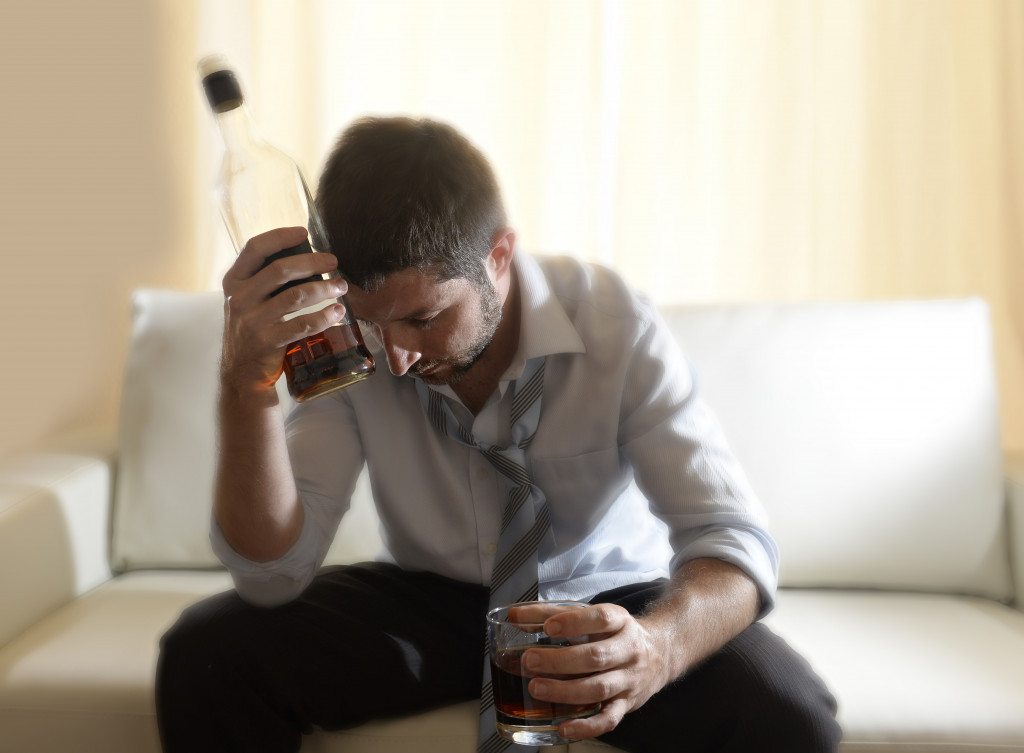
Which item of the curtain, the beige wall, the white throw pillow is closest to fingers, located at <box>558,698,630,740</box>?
the white throw pillow

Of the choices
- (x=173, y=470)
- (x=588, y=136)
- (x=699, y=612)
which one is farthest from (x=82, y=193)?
(x=699, y=612)

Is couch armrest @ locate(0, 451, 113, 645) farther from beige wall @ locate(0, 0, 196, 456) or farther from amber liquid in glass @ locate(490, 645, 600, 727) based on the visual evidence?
amber liquid in glass @ locate(490, 645, 600, 727)

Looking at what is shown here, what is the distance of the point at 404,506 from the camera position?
1.30 metres

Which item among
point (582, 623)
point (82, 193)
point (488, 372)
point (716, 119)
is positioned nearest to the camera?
point (582, 623)

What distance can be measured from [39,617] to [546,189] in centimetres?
123

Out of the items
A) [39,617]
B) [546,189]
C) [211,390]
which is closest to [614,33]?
[546,189]

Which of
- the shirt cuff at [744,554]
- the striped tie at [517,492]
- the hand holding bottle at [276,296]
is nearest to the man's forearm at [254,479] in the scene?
the hand holding bottle at [276,296]

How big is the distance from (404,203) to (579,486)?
1.39ft

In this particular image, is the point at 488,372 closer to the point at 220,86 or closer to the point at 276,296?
the point at 276,296

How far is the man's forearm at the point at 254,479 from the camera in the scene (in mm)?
1106

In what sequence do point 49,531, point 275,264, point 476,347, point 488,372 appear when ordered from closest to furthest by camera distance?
1. point 275,264
2. point 476,347
3. point 488,372
4. point 49,531

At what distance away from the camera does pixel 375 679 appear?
1.11 m

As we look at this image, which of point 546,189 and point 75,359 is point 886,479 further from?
point 75,359

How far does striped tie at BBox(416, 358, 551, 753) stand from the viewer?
1.17 metres
